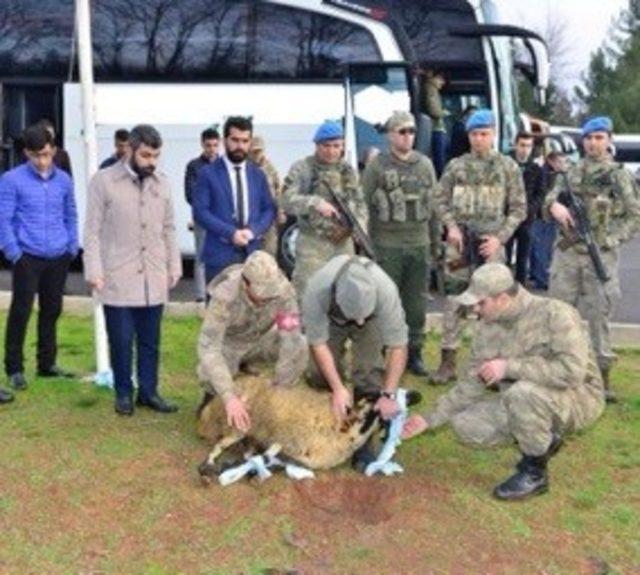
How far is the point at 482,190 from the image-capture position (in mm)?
8000

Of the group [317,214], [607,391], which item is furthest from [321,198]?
[607,391]

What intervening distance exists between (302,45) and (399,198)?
5833mm

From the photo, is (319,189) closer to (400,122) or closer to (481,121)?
(400,122)

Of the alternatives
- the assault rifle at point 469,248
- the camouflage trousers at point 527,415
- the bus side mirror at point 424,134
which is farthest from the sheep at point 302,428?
the bus side mirror at point 424,134

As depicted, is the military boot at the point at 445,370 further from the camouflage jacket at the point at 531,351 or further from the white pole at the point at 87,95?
the white pole at the point at 87,95

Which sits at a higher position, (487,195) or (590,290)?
(487,195)

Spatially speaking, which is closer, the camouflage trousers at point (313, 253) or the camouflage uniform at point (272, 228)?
the camouflage trousers at point (313, 253)

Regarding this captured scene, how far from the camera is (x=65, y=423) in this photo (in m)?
7.19

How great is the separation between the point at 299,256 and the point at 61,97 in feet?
23.0

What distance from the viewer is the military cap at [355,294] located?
5.87 m

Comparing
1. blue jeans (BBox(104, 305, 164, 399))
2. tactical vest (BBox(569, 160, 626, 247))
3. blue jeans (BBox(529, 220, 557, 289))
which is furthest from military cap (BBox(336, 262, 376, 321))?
blue jeans (BBox(529, 220, 557, 289))

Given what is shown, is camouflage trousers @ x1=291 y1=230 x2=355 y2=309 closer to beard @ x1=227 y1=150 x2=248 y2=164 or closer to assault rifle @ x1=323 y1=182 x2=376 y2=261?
assault rifle @ x1=323 y1=182 x2=376 y2=261

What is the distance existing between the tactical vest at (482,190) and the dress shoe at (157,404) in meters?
2.38

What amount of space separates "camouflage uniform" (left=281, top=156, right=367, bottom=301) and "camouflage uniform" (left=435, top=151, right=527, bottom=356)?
626 millimetres
